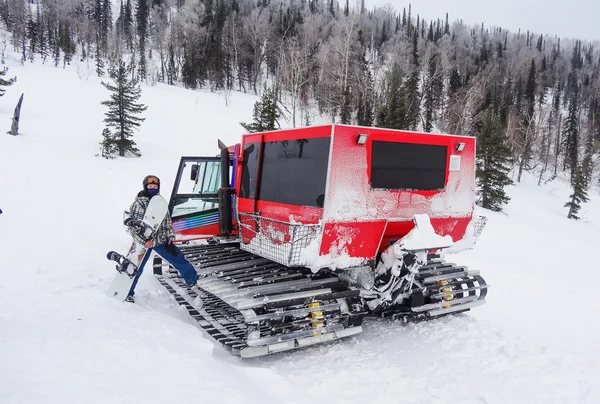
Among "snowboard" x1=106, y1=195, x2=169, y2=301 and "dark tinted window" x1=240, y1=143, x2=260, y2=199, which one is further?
"dark tinted window" x1=240, y1=143, x2=260, y2=199

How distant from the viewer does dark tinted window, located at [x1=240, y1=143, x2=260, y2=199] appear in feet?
18.8

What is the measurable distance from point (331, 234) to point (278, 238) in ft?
2.65

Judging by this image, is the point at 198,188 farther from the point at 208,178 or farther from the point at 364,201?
the point at 364,201

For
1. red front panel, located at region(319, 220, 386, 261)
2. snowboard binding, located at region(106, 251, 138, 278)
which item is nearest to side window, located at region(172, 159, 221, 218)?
snowboard binding, located at region(106, 251, 138, 278)

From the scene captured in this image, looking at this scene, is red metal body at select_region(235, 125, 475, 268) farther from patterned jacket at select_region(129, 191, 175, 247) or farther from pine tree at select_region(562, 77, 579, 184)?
pine tree at select_region(562, 77, 579, 184)

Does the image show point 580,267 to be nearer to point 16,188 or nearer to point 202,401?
point 202,401

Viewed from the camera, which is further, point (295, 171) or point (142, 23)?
point (142, 23)

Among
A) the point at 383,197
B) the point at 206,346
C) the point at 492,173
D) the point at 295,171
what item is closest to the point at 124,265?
the point at 206,346

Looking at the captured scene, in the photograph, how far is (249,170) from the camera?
19.2ft

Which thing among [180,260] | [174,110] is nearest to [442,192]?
[180,260]

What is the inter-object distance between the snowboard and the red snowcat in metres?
0.80

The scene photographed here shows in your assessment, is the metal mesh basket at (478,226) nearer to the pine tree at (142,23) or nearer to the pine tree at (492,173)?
the pine tree at (492,173)

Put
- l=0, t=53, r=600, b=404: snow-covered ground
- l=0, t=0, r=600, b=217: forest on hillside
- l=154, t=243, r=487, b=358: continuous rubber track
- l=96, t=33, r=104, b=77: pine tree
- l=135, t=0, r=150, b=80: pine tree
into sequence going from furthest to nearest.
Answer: l=135, t=0, r=150, b=80: pine tree
l=96, t=33, r=104, b=77: pine tree
l=0, t=0, r=600, b=217: forest on hillside
l=154, t=243, r=487, b=358: continuous rubber track
l=0, t=53, r=600, b=404: snow-covered ground

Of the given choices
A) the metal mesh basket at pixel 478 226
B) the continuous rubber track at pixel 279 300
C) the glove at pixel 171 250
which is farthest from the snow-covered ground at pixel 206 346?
the metal mesh basket at pixel 478 226
